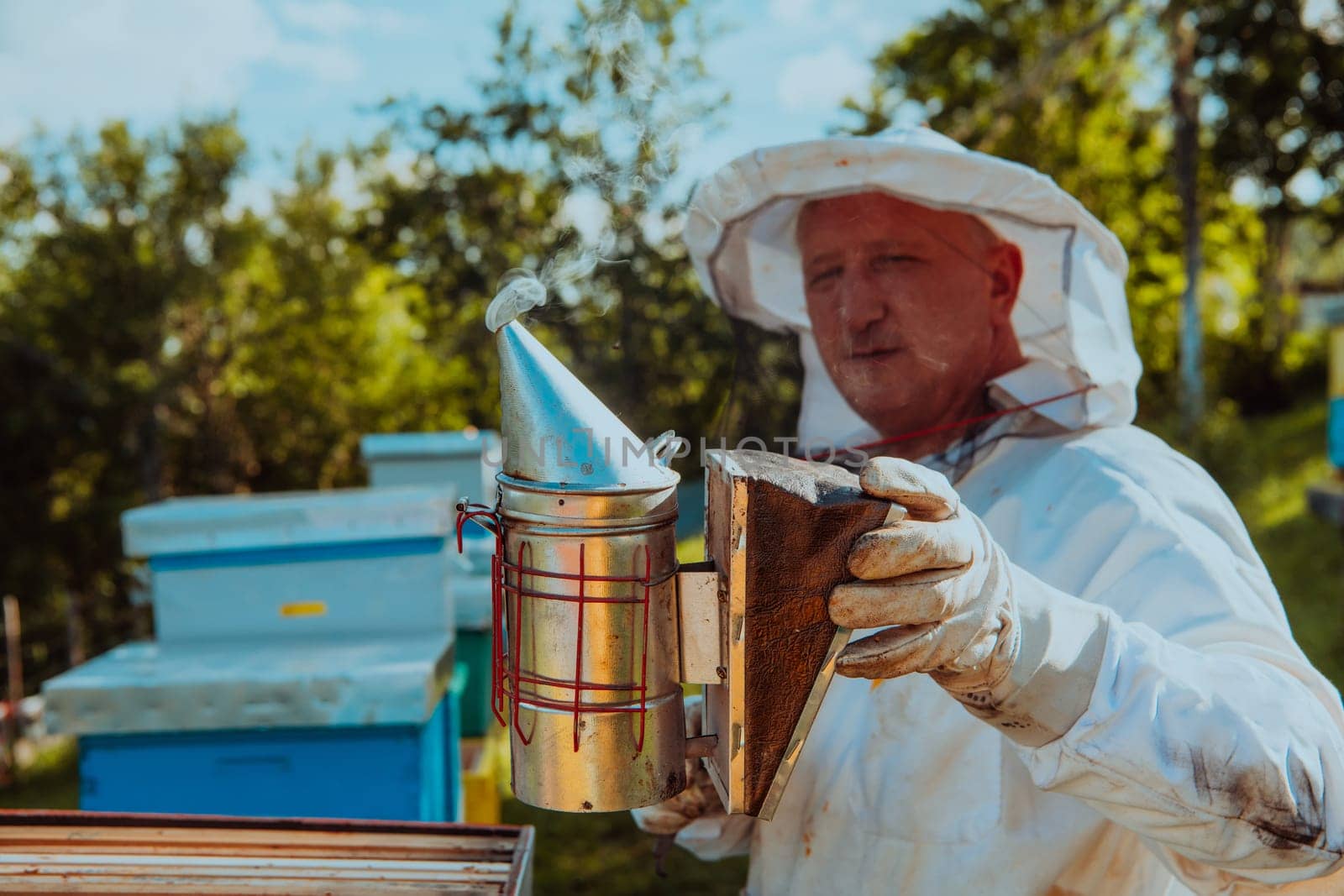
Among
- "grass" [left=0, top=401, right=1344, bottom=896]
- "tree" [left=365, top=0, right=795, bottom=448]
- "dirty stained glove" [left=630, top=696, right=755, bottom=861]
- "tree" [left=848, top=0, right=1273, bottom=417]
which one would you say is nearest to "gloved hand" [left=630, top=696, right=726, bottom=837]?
"dirty stained glove" [left=630, top=696, right=755, bottom=861]

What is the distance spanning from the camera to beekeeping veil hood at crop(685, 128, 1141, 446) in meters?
1.77

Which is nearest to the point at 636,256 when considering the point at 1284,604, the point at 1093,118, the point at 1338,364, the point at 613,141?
the point at 613,141

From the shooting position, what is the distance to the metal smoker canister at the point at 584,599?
1.08 metres

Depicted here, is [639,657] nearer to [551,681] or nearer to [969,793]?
[551,681]

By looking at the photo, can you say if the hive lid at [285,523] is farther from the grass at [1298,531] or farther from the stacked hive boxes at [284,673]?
the grass at [1298,531]

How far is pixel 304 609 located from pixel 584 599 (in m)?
2.36

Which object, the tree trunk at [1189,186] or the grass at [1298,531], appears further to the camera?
the tree trunk at [1189,186]

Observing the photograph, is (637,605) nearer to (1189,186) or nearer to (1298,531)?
(1298,531)

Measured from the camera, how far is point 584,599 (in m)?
1.07

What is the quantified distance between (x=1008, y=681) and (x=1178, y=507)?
1.73 feet

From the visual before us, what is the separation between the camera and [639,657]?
1095mm

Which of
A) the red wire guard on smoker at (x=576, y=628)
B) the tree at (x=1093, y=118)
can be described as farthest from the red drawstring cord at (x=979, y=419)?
the tree at (x=1093, y=118)

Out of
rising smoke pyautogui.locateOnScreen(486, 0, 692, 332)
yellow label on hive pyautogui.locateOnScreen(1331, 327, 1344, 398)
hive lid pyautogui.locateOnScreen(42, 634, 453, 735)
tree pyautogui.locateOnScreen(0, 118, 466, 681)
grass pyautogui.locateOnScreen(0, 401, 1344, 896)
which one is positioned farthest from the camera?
tree pyautogui.locateOnScreen(0, 118, 466, 681)

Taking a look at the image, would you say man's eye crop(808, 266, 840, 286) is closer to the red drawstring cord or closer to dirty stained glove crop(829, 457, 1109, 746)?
the red drawstring cord
